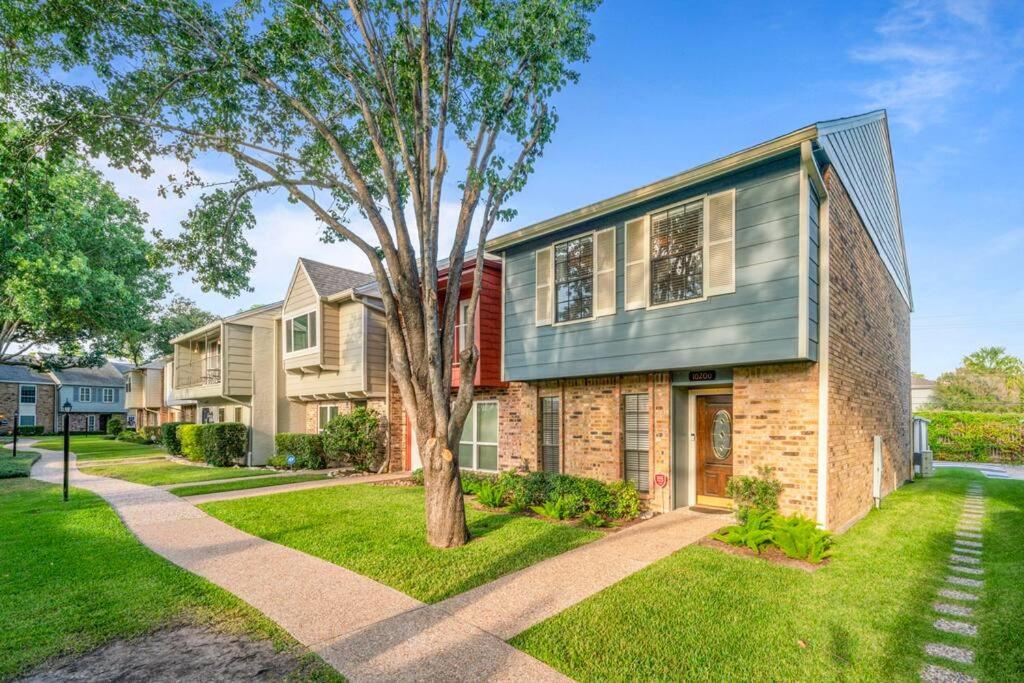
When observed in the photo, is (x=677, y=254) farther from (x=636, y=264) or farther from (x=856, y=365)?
(x=856, y=365)

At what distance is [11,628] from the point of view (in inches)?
177

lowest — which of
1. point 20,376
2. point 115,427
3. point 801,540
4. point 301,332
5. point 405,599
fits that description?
point 115,427

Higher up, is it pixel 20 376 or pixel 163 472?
pixel 20 376

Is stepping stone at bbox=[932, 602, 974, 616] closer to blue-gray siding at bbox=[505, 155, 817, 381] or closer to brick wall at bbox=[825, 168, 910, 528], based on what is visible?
brick wall at bbox=[825, 168, 910, 528]

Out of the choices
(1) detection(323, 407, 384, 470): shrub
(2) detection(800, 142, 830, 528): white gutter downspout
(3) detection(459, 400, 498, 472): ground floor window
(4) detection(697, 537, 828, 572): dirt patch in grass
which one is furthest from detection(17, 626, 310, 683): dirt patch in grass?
(1) detection(323, 407, 384, 470): shrub

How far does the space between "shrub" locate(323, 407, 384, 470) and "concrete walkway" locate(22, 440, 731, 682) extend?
6.54 meters

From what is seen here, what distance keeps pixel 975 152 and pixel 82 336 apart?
31366 mm

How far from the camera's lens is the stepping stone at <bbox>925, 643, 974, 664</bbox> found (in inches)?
152

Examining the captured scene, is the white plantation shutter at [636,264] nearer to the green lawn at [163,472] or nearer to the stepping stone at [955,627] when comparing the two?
the stepping stone at [955,627]

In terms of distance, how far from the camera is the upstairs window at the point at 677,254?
7871mm

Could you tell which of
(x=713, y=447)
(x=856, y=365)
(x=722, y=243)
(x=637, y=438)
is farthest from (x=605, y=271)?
(x=856, y=365)

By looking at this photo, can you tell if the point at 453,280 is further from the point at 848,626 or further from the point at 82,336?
the point at 82,336

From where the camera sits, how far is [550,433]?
10.7 meters

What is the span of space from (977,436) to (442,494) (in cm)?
2510
